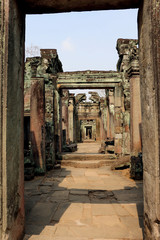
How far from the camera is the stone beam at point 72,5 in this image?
232 centimetres

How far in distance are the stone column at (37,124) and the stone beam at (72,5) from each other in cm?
416

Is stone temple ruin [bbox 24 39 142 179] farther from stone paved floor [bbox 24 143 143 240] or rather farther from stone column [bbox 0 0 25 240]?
stone column [bbox 0 0 25 240]

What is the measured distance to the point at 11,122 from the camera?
2.11 meters

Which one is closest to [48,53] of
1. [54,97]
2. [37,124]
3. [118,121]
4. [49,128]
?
[54,97]

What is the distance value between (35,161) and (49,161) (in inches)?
42.7

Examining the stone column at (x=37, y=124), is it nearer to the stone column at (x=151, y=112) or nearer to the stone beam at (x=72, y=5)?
the stone beam at (x=72, y=5)

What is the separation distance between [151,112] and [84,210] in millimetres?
2190

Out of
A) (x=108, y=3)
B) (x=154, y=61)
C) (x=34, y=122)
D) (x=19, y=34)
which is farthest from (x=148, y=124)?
(x=34, y=122)

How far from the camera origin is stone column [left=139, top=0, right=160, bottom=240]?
1.94 meters

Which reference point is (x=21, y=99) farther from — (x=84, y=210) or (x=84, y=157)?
(x=84, y=157)

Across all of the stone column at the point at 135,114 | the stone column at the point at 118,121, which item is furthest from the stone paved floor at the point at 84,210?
the stone column at the point at 118,121

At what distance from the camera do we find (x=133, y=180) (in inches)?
211

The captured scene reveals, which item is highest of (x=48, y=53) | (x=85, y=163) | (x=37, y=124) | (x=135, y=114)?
(x=48, y=53)

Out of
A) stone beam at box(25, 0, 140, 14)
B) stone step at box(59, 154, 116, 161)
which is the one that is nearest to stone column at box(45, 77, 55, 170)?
stone step at box(59, 154, 116, 161)
